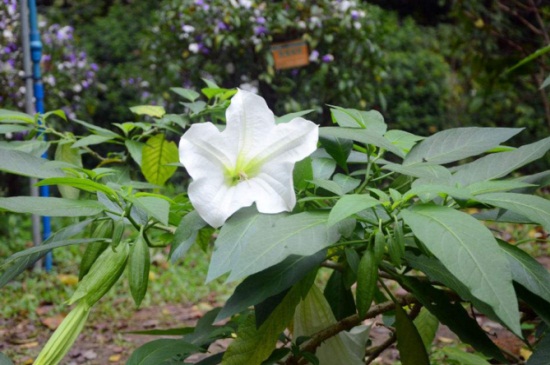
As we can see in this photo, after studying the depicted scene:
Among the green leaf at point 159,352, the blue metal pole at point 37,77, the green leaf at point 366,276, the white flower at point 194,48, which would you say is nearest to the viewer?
the green leaf at point 366,276

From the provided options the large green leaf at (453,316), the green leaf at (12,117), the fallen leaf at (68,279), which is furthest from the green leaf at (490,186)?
the fallen leaf at (68,279)

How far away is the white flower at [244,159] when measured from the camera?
0.75 meters

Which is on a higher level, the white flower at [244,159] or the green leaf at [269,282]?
the white flower at [244,159]

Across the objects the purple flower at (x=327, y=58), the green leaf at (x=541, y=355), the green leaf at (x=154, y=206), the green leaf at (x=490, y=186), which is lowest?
the purple flower at (x=327, y=58)

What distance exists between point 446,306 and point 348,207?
24 centimetres

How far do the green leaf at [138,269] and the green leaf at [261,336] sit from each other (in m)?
0.18

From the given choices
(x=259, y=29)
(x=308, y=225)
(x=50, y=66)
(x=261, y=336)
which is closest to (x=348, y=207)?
(x=308, y=225)

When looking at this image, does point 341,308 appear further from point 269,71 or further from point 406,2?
point 406,2

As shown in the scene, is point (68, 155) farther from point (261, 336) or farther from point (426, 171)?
point (426, 171)

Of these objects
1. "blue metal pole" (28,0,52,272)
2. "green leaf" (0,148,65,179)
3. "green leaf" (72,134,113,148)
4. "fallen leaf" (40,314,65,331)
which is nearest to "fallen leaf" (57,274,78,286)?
"blue metal pole" (28,0,52,272)

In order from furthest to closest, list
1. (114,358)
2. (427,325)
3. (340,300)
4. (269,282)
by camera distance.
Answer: (114,358) → (427,325) → (340,300) → (269,282)

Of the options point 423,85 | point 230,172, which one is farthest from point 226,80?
point 230,172

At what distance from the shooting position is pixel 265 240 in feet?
2.17

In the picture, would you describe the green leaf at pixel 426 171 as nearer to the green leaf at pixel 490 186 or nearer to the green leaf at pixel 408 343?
the green leaf at pixel 490 186
